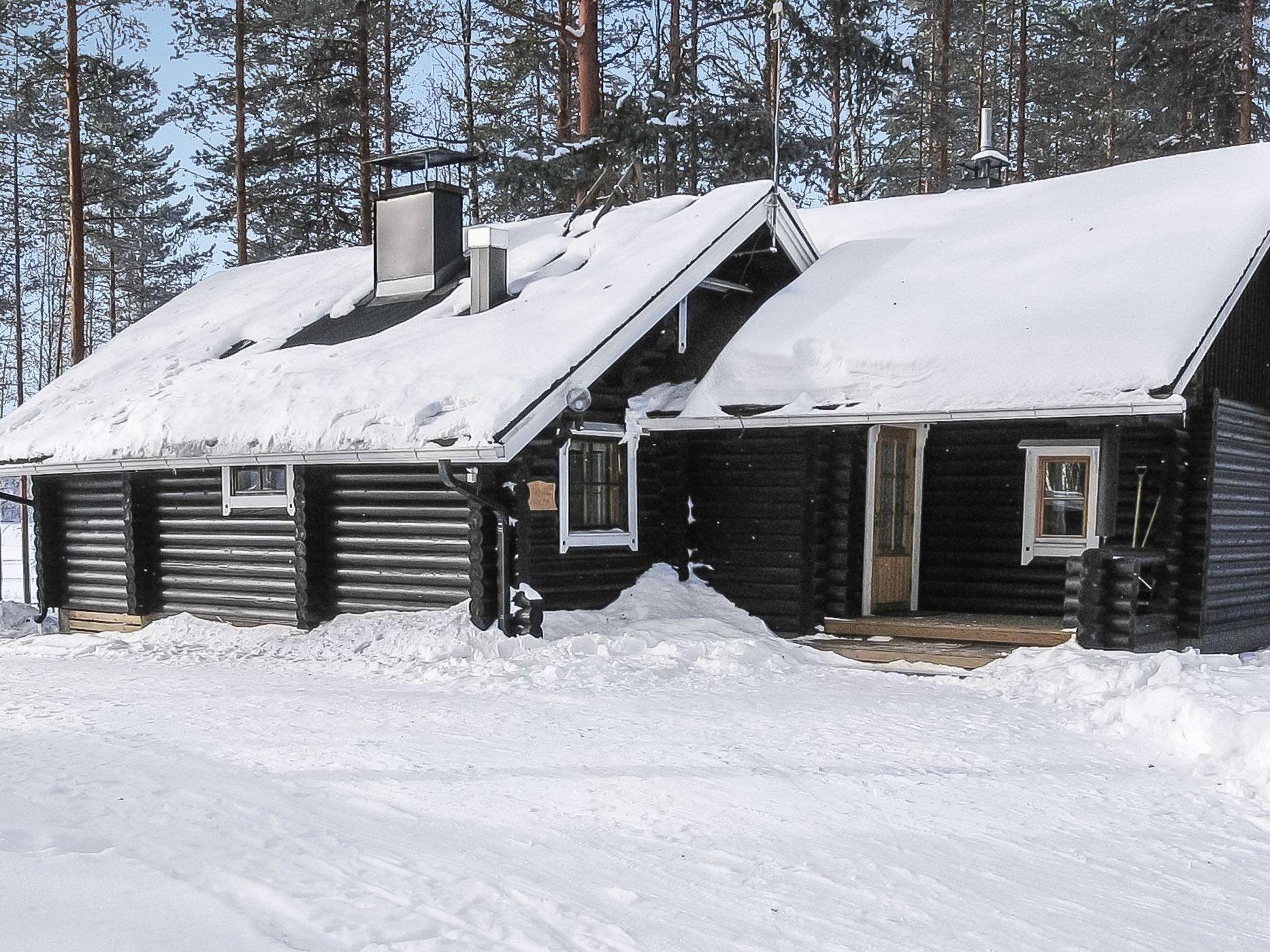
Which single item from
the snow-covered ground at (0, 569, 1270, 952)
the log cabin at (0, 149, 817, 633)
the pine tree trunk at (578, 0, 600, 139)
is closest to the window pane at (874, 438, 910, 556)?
the log cabin at (0, 149, 817, 633)

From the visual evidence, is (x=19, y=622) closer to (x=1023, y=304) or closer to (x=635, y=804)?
(x=635, y=804)

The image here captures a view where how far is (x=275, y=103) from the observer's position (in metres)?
24.8

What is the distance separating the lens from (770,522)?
11.8m

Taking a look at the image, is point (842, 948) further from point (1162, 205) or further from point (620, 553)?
point (1162, 205)

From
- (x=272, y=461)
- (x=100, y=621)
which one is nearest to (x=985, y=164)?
(x=272, y=461)

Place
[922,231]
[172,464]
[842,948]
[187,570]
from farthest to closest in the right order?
[922,231] → [187,570] → [172,464] → [842,948]

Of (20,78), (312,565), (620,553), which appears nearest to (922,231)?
(620,553)

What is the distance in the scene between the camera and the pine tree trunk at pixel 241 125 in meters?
21.1

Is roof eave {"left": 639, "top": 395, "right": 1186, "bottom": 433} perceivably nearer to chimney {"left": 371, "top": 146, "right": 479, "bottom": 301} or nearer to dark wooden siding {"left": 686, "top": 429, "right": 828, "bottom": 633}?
dark wooden siding {"left": 686, "top": 429, "right": 828, "bottom": 633}

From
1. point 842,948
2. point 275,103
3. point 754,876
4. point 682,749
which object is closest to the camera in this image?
point 842,948

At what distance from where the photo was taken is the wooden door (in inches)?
478

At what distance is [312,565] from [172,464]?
168cm

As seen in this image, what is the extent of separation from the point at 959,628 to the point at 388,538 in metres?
5.41

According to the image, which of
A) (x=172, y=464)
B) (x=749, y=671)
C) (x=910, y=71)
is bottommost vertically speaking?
(x=749, y=671)
